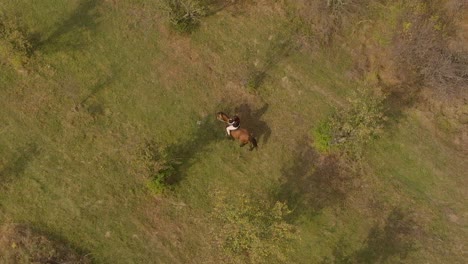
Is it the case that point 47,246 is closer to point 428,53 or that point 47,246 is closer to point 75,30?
point 75,30

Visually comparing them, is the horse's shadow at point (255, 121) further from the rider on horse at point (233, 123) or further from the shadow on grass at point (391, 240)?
the shadow on grass at point (391, 240)

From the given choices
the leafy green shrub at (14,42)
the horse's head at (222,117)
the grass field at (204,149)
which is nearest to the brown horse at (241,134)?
the horse's head at (222,117)

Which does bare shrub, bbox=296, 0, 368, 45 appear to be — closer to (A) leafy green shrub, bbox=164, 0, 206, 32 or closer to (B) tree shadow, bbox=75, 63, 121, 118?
(A) leafy green shrub, bbox=164, 0, 206, 32

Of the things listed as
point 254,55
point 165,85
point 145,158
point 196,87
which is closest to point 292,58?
point 254,55

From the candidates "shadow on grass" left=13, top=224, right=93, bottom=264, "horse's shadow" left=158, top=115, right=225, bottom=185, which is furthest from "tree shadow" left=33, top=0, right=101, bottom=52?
"shadow on grass" left=13, top=224, right=93, bottom=264

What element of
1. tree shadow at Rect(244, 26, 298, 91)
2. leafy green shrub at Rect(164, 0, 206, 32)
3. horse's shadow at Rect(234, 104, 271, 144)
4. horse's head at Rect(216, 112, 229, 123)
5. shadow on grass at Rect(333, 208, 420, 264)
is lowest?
shadow on grass at Rect(333, 208, 420, 264)

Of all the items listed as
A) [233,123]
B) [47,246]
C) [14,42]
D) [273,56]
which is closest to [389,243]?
[233,123]
